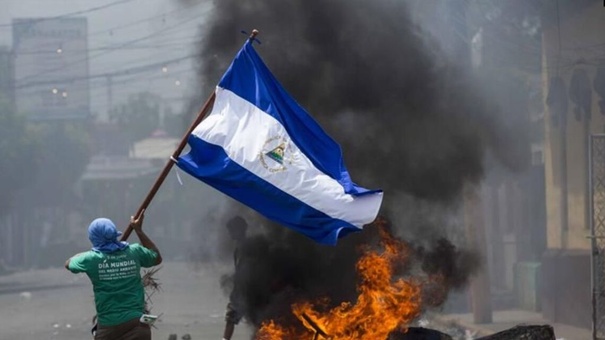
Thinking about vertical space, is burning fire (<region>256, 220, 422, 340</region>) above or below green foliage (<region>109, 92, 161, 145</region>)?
below

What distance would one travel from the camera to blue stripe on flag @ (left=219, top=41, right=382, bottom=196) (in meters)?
8.09

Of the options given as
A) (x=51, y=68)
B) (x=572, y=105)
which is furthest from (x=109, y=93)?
Result: (x=572, y=105)

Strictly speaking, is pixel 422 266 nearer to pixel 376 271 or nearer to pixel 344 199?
pixel 376 271

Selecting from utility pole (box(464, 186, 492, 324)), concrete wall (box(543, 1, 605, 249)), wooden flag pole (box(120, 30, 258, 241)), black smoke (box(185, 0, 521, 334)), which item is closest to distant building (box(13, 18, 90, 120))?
concrete wall (box(543, 1, 605, 249))

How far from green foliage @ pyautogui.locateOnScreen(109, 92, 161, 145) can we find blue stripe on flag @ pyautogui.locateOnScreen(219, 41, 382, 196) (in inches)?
1302

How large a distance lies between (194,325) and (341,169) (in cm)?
1094

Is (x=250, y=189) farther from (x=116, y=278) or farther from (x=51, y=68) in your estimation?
(x=51, y=68)

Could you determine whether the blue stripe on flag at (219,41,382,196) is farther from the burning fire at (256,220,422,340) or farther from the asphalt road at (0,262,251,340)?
the asphalt road at (0,262,251,340)

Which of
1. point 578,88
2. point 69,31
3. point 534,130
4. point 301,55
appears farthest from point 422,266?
point 69,31

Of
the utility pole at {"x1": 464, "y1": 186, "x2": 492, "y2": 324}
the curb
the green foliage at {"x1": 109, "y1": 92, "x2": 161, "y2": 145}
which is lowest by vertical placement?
the curb

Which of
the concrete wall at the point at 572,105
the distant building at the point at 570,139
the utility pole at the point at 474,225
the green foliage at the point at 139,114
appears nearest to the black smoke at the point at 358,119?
the utility pole at the point at 474,225

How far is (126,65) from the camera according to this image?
39031 millimetres

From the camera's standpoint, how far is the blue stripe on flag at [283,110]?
8.09 m

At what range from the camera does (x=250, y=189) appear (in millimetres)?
7949
